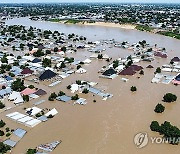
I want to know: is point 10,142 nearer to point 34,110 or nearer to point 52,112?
point 34,110

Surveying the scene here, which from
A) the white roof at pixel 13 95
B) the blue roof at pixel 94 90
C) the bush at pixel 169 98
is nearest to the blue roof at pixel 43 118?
the white roof at pixel 13 95

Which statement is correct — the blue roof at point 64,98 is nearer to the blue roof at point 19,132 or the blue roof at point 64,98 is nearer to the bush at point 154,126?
the blue roof at point 19,132

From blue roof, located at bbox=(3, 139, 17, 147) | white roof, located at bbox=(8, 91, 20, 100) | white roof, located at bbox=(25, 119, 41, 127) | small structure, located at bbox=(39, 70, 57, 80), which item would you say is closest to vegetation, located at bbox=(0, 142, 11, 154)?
blue roof, located at bbox=(3, 139, 17, 147)

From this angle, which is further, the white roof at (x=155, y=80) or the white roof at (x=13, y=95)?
the white roof at (x=155, y=80)

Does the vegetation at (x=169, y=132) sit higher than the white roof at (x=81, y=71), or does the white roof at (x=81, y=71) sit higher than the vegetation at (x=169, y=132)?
Result: the vegetation at (x=169, y=132)

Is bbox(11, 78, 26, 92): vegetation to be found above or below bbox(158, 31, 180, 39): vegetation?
below

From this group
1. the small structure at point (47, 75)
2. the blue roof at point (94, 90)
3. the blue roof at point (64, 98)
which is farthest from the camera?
the small structure at point (47, 75)

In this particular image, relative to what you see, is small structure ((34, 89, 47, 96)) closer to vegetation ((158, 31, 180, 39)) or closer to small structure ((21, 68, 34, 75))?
small structure ((21, 68, 34, 75))

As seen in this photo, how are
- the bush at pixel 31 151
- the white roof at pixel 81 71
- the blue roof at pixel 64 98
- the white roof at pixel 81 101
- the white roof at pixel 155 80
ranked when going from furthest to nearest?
the white roof at pixel 81 71
the white roof at pixel 155 80
the blue roof at pixel 64 98
the white roof at pixel 81 101
the bush at pixel 31 151
